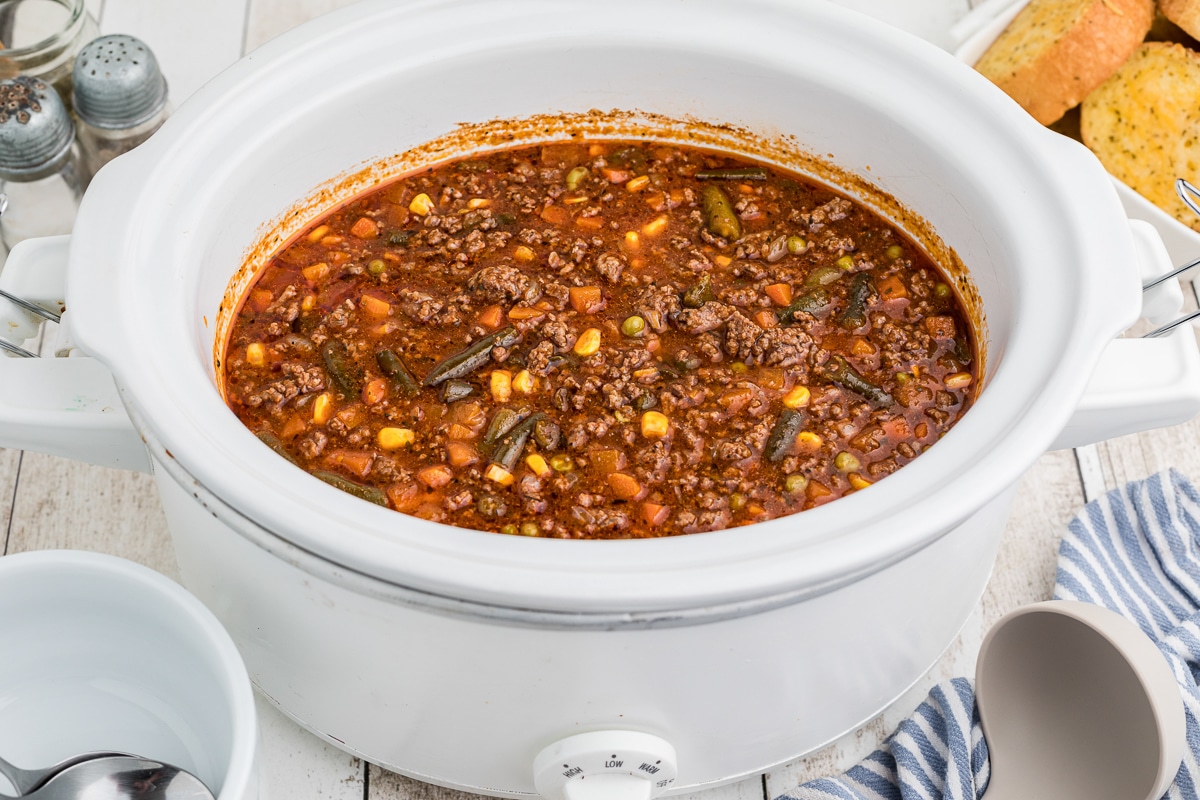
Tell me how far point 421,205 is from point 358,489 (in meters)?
0.98

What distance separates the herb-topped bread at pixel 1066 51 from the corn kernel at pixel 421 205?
6.75 ft

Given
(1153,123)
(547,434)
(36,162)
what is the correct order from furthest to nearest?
(36,162) → (1153,123) → (547,434)

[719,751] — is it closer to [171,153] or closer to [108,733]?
[108,733]

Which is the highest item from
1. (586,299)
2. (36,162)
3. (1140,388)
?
(1140,388)

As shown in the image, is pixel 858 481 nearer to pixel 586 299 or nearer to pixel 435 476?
pixel 586 299

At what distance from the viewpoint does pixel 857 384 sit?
2.84m

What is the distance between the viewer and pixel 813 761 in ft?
9.90

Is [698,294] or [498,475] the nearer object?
[498,475]

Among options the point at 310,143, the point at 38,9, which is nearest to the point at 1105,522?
the point at 310,143

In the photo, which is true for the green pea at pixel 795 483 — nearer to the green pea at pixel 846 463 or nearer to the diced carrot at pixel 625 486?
the green pea at pixel 846 463

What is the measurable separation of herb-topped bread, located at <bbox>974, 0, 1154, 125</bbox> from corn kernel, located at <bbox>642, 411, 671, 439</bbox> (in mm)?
2139

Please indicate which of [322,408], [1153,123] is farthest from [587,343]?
[1153,123]

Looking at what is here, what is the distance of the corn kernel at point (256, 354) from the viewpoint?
116 inches

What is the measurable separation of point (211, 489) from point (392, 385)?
2.22 feet
